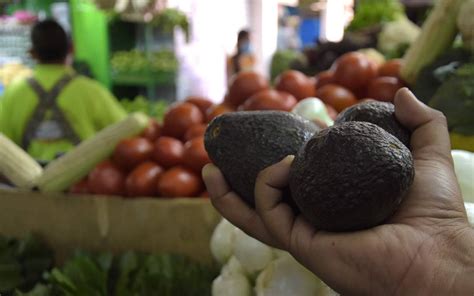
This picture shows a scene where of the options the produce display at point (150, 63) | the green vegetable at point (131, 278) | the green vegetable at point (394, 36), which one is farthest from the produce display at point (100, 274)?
the produce display at point (150, 63)

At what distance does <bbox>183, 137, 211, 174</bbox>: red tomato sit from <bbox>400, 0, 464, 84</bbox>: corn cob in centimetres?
77

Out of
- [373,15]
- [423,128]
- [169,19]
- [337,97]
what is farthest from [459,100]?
[169,19]

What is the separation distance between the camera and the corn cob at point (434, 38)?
1.65 meters

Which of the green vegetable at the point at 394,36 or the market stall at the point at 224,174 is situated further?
the green vegetable at the point at 394,36

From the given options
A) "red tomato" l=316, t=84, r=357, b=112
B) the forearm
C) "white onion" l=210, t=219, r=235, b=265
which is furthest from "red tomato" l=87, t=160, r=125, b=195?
the forearm

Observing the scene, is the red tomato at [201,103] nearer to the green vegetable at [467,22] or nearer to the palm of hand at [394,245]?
the green vegetable at [467,22]

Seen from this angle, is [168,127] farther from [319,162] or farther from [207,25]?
[207,25]

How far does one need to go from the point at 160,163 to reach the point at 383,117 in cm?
114

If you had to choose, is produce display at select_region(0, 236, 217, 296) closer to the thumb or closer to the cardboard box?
the cardboard box

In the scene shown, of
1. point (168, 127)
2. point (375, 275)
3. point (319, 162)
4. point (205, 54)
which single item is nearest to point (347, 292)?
point (375, 275)

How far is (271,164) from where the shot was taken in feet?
2.31

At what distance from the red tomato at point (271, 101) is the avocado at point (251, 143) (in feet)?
2.93

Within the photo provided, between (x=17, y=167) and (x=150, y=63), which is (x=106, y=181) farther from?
(x=150, y=63)

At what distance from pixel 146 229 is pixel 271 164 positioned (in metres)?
0.96
